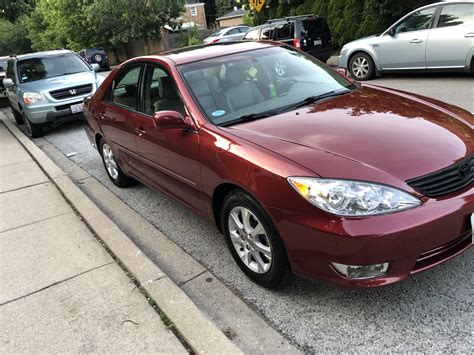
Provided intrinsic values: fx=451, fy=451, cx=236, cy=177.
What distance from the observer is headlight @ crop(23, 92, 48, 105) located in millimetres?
9117

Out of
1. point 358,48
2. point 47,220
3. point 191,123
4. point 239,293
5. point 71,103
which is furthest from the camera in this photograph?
point 358,48

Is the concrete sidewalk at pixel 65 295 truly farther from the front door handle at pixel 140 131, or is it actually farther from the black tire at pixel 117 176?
the front door handle at pixel 140 131

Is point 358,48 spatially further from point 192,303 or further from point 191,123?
point 192,303

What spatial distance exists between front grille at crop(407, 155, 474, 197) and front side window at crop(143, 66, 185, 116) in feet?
6.10

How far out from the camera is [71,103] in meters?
9.27

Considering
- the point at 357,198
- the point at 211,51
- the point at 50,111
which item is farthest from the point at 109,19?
the point at 357,198

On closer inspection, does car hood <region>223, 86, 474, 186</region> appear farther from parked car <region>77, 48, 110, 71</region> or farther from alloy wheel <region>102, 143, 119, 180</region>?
parked car <region>77, 48, 110, 71</region>


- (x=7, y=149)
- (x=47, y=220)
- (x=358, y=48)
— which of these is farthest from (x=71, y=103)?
(x=358, y=48)

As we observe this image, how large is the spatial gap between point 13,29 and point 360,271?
67.1 meters

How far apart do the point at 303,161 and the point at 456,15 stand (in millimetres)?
7951

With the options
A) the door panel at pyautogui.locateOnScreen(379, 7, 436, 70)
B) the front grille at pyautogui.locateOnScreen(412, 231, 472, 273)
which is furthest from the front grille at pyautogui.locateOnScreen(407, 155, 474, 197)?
the door panel at pyautogui.locateOnScreen(379, 7, 436, 70)

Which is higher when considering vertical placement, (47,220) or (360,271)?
(360,271)

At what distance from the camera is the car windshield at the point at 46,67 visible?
32.5ft

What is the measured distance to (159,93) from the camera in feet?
13.1
